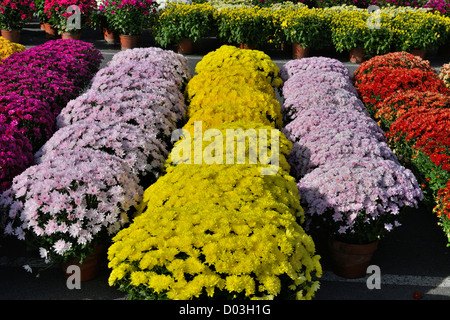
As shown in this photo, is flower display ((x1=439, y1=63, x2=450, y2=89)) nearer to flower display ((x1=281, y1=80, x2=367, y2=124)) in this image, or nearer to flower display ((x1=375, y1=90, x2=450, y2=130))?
flower display ((x1=375, y1=90, x2=450, y2=130))

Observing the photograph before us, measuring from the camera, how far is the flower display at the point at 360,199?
542 centimetres

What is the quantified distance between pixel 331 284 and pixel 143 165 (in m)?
2.81

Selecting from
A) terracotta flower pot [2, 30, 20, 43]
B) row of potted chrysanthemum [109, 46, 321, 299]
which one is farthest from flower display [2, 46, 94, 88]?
terracotta flower pot [2, 30, 20, 43]

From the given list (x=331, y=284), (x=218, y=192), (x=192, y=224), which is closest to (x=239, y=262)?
(x=192, y=224)

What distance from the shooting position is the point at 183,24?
15.2m

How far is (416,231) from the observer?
6953 millimetres

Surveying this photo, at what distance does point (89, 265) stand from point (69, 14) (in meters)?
12.1

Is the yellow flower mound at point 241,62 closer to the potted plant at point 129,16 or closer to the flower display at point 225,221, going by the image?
the flower display at point 225,221

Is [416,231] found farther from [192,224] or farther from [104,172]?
[104,172]

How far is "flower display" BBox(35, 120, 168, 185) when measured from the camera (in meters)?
6.10

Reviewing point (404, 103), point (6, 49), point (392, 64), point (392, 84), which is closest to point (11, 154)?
point (6, 49)

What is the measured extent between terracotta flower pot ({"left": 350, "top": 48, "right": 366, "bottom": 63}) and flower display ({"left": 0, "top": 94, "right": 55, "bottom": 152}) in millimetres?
10861

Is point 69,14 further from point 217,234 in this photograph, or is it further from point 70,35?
point 217,234

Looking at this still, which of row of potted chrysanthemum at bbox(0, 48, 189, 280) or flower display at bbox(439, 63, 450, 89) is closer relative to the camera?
row of potted chrysanthemum at bbox(0, 48, 189, 280)
